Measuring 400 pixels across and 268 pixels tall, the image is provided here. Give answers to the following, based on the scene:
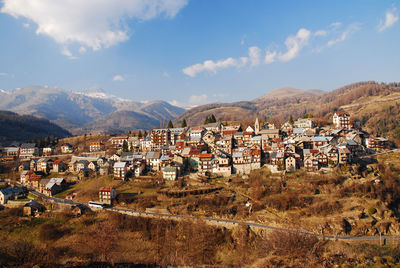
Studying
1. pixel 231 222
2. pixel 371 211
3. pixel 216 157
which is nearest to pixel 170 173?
pixel 216 157

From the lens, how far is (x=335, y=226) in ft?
99.5

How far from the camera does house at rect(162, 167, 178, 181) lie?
43.7 m

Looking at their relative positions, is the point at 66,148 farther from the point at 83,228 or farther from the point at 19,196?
the point at 83,228

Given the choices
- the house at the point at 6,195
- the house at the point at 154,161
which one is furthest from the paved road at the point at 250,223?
the house at the point at 6,195

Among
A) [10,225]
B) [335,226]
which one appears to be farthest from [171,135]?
[335,226]

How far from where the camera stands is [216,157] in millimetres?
44688

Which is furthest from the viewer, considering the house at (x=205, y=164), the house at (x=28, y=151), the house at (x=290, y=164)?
the house at (x=28, y=151)

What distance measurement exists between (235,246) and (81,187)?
29.4 metres

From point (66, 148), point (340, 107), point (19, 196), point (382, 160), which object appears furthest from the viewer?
point (340, 107)

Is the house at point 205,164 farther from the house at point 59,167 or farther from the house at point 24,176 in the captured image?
the house at point 24,176

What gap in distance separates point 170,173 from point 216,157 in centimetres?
816

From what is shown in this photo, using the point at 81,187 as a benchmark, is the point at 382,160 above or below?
above

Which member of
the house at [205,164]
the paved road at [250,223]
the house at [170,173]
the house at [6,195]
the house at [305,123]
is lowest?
the paved road at [250,223]

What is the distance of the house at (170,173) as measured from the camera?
4372cm
